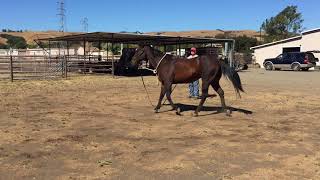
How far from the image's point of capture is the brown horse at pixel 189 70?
1175 centimetres

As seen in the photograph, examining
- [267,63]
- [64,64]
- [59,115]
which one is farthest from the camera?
[267,63]

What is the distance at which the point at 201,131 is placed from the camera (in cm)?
962

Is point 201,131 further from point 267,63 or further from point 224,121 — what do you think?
point 267,63

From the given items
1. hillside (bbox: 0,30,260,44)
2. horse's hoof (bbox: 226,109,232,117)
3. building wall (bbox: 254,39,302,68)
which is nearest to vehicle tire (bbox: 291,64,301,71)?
building wall (bbox: 254,39,302,68)

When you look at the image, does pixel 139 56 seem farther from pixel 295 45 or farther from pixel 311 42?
pixel 295 45

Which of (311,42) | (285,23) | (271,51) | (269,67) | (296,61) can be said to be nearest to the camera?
(296,61)

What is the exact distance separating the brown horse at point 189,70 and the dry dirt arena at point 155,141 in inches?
27.6

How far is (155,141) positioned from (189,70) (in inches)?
147

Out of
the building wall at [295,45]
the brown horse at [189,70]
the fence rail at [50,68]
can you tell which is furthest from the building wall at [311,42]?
the brown horse at [189,70]

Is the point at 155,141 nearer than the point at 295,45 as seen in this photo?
Yes

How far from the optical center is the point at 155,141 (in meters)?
8.60

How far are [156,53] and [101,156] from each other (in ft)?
17.7

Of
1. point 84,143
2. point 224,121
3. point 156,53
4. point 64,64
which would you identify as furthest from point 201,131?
point 64,64

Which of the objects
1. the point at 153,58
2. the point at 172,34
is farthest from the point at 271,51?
the point at 172,34
